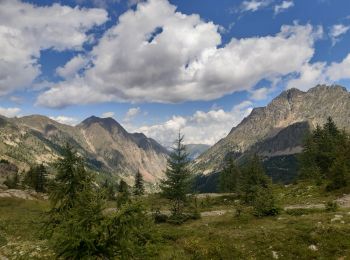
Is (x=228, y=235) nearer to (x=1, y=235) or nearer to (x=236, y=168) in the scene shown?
(x=1, y=235)

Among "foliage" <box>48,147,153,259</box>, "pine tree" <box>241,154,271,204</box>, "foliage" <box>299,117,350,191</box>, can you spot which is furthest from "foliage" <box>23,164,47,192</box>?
"foliage" <box>48,147,153,259</box>

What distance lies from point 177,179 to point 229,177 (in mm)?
61891

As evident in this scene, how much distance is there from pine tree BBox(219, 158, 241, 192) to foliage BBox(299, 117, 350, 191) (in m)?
19.2

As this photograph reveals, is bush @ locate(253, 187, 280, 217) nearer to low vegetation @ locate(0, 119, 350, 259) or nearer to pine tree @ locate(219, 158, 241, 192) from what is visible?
low vegetation @ locate(0, 119, 350, 259)

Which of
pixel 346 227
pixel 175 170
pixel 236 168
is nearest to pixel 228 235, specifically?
pixel 346 227

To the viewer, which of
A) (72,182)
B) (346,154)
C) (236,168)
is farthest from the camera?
(236,168)

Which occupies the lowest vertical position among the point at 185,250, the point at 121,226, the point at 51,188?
the point at 185,250

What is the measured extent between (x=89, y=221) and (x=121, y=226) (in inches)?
57.0

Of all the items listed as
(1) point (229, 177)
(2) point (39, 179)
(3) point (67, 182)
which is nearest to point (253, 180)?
(1) point (229, 177)

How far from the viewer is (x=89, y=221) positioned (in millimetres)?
15102

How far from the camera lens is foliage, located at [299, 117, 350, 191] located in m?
51.5

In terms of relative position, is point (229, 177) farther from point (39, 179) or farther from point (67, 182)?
point (67, 182)

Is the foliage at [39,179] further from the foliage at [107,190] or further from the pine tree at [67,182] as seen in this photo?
the pine tree at [67,182]

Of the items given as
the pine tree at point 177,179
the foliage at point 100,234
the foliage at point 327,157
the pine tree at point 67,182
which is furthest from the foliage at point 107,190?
the foliage at point 327,157
